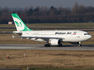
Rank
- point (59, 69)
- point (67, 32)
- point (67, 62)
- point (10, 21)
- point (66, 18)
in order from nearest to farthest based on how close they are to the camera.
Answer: point (59, 69) → point (67, 62) → point (67, 32) → point (10, 21) → point (66, 18)

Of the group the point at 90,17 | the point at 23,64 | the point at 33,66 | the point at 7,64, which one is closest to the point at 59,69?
the point at 33,66

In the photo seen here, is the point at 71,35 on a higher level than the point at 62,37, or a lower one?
higher

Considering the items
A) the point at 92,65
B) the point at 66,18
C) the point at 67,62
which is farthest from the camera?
the point at 66,18

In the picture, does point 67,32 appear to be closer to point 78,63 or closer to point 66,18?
point 78,63

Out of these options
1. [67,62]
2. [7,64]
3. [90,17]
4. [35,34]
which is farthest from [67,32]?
[90,17]

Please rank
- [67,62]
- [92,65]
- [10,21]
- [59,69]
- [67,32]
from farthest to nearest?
[10,21] → [67,32] → [67,62] → [92,65] → [59,69]

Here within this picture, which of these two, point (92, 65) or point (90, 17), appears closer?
point (92, 65)

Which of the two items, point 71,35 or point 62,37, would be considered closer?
point 71,35

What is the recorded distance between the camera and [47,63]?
28984mm

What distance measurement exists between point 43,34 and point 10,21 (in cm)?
13101

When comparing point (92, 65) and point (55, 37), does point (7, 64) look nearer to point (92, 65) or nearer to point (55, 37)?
point (92, 65)

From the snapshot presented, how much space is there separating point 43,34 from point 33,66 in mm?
23091

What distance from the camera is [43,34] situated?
164ft

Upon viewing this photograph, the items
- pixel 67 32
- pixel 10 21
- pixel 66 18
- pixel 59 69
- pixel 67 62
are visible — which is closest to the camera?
pixel 59 69
